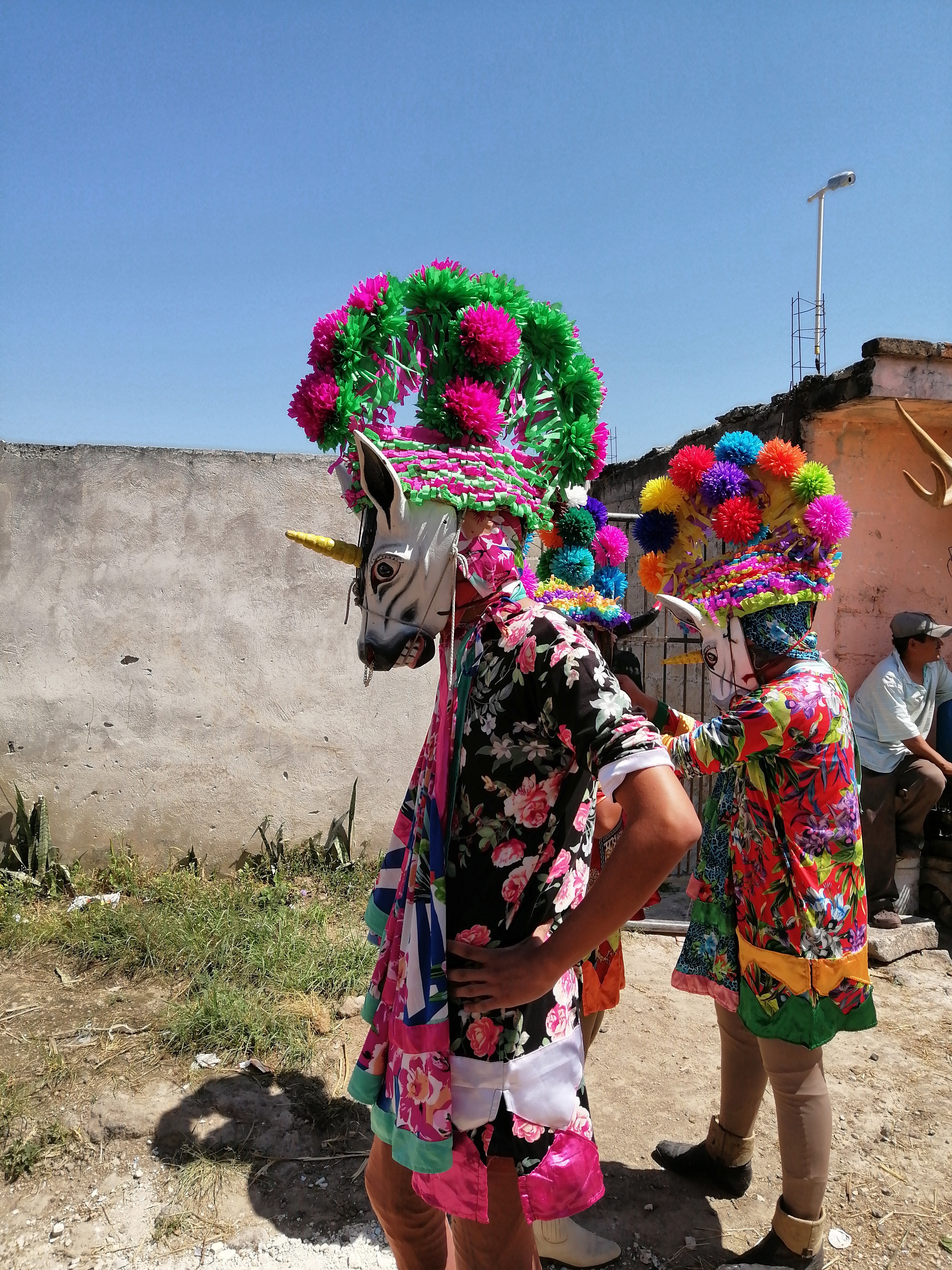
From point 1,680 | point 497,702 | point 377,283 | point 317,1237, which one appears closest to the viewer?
point 497,702

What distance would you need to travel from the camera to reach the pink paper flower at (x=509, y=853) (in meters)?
1.43

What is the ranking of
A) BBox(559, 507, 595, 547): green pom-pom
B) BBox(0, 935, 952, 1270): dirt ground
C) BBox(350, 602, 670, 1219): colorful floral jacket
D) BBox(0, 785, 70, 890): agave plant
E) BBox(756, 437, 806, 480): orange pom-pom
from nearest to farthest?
BBox(350, 602, 670, 1219): colorful floral jacket → BBox(0, 935, 952, 1270): dirt ground → BBox(756, 437, 806, 480): orange pom-pom → BBox(559, 507, 595, 547): green pom-pom → BBox(0, 785, 70, 890): agave plant

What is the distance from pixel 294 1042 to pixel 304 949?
0.66 metres

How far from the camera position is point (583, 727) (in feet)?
4.39

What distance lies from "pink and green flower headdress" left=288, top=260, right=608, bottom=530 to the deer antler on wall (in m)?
3.68

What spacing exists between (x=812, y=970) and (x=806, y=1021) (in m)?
0.14

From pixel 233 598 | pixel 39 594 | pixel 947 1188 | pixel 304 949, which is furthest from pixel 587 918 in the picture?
pixel 39 594

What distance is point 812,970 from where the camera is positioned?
2.29m

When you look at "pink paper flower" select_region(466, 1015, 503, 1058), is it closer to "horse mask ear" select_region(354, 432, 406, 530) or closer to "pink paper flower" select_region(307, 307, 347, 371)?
"horse mask ear" select_region(354, 432, 406, 530)

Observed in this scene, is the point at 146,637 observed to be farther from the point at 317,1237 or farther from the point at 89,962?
the point at 317,1237

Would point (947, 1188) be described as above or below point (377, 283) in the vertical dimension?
below

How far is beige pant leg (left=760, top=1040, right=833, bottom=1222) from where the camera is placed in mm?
2271

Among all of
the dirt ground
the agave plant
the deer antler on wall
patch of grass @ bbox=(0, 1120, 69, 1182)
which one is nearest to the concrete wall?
the agave plant

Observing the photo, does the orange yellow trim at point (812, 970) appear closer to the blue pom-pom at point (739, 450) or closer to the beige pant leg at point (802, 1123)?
the beige pant leg at point (802, 1123)
